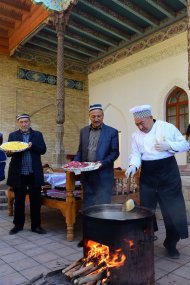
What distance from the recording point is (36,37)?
10.9 m

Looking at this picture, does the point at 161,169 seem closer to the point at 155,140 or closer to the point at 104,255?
the point at 155,140

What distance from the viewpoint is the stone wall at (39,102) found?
434 inches

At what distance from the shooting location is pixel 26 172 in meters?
4.32

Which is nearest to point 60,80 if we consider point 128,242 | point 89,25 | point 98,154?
point 89,25

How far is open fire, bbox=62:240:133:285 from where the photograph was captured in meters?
2.14

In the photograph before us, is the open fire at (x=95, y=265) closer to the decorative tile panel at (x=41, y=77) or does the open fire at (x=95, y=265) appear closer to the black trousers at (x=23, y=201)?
the black trousers at (x=23, y=201)

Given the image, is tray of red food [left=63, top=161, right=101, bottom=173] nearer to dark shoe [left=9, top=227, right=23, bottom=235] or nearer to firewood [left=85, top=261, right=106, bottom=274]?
firewood [left=85, top=261, right=106, bottom=274]

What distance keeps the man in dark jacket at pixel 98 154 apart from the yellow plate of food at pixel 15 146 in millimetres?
817

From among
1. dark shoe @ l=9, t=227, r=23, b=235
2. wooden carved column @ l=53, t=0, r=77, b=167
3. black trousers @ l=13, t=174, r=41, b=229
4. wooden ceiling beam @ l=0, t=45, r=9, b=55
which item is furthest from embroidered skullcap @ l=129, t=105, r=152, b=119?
wooden ceiling beam @ l=0, t=45, r=9, b=55

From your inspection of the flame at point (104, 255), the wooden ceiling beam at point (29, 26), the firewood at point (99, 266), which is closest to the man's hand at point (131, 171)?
the flame at point (104, 255)

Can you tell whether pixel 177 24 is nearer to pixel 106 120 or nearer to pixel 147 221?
pixel 106 120

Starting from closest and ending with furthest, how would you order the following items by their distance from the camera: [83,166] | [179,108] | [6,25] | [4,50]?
[83,166] < [179,108] < [6,25] < [4,50]

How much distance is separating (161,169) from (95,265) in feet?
4.48

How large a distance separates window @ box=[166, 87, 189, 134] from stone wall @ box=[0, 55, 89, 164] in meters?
4.06
